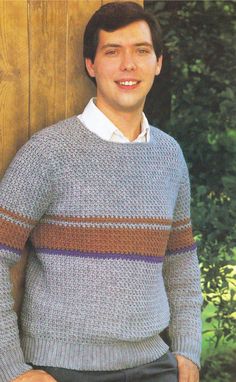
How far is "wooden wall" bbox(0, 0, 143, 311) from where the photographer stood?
239 cm

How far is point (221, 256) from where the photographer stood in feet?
13.6

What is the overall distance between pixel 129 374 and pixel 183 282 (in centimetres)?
49

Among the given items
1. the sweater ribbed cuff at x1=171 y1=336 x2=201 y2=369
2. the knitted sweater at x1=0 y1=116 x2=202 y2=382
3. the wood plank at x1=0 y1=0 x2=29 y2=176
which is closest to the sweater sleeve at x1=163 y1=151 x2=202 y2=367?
the sweater ribbed cuff at x1=171 y1=336 x2=201 y2=369

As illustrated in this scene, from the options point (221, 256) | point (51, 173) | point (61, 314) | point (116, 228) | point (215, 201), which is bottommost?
point (221, 256)

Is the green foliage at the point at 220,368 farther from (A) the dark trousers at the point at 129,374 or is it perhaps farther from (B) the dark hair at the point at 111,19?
(B) the dark hair at the point at 111,19

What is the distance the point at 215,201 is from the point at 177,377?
1.59 metres

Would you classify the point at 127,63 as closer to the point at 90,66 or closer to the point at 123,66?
the point at 123,66

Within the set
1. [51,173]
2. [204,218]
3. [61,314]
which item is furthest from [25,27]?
[204,218]

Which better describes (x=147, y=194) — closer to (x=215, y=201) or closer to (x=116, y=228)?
(x=116, y=228)

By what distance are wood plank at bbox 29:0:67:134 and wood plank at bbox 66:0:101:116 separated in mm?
24

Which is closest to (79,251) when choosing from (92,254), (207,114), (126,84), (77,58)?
(92,254)

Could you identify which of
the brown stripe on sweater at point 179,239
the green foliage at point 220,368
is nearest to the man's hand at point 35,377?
the brown stripe on sweater at point 179,239

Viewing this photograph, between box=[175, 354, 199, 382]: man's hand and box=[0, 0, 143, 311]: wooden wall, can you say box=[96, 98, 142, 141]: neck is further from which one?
box=[175, 354, 199, 382]: man's hand

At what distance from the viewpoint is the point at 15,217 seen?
2287 millimetres
